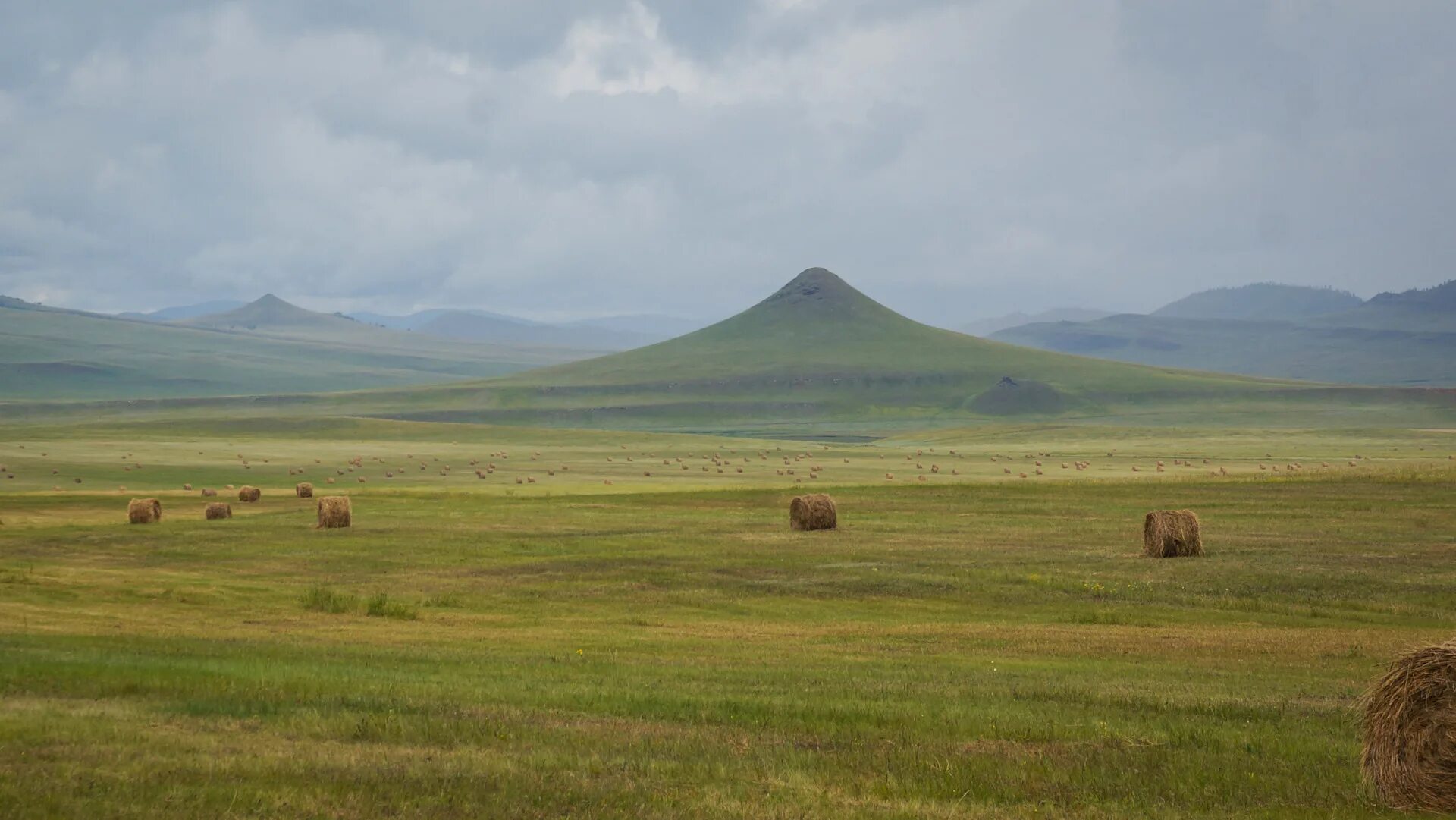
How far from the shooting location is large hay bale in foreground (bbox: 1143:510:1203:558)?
3225 cm

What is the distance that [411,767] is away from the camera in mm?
10469

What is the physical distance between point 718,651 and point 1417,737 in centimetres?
1124

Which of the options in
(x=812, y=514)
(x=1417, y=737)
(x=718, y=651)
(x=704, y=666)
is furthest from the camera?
(x=812, y=514)

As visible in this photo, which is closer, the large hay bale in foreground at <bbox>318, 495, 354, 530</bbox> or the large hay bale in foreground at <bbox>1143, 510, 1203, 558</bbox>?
the large hay bale in foreground at <bbox>1143, 510, 1203, 558</bbox>

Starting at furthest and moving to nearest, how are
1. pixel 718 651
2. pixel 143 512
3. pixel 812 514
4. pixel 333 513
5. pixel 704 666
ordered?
pixel 143 512, pixel 333 513, pixel 812 514, pixel 718 651, pixel 704 666

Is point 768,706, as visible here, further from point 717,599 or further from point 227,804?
point 717,599

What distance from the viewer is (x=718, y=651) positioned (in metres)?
20.1

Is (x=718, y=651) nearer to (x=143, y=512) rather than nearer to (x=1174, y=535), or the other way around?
(x=1174, y=535)

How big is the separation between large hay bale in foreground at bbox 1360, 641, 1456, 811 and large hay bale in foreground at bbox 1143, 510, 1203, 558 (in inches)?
862

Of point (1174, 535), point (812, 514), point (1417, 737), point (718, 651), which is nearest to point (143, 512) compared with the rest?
point (812, 514)

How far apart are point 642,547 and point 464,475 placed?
5042cm

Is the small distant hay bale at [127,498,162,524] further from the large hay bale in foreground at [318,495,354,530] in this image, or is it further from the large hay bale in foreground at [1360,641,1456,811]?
the large hay bale in foreground at [1360,641,1456,811]

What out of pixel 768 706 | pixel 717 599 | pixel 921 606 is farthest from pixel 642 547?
pixel 768 706

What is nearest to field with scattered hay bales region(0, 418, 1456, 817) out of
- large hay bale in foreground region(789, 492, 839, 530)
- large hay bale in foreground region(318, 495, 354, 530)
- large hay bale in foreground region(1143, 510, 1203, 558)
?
large hay bale in foreground region(318, 495, 354, 530)
